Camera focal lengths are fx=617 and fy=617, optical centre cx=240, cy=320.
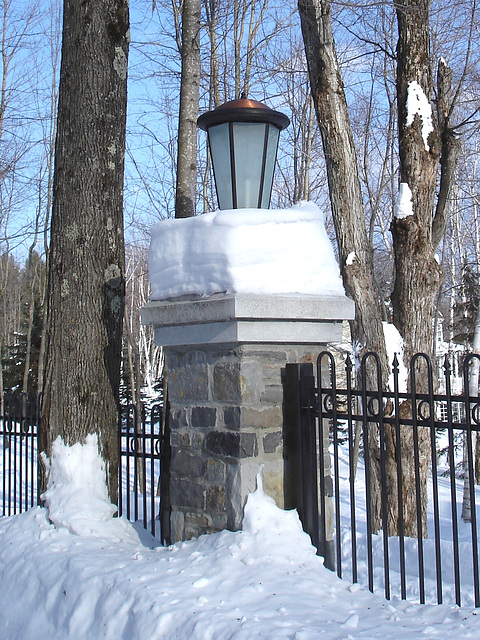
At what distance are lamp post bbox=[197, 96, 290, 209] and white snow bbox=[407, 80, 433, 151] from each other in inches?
140

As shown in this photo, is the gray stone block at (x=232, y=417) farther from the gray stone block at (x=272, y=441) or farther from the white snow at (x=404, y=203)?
the white snow at (x=404, y=203)

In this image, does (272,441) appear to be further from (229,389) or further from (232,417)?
(229,389)

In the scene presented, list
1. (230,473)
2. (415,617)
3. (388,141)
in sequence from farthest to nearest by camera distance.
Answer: (388,141) → (230,473) → (415,617)

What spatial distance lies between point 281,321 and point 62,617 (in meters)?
2.02

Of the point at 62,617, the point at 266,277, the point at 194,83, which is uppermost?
the point at 194,83

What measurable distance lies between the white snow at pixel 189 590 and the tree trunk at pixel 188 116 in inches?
147

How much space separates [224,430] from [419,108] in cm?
498

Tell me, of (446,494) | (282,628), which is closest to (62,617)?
(282,628)

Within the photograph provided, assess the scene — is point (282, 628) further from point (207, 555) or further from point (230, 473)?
point (230, 473)

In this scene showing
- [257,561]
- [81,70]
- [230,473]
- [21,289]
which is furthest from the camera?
[21,289]

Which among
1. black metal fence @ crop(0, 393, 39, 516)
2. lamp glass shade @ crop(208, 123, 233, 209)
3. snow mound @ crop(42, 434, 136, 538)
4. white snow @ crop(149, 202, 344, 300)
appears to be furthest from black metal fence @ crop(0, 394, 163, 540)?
lamp glass shade @ crop(208, 123, 233, 209)

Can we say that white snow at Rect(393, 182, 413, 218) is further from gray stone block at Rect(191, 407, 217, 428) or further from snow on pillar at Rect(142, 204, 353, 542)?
gray stone block at Rect(191, 407, 217, 428)

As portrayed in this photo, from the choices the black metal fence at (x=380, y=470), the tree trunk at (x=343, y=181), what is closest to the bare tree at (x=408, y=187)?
the tree trunk at (x=343, y=181)

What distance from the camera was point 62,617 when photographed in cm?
334
